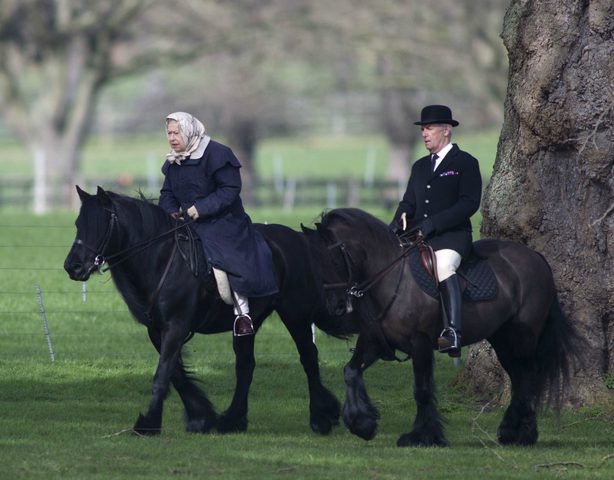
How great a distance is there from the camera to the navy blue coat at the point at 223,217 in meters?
10.6

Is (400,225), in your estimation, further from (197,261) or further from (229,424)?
(229,424)

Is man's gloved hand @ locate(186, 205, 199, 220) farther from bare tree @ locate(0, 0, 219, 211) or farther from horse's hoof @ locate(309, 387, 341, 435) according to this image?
bare tree @ locate(0, 0, 219, 211)

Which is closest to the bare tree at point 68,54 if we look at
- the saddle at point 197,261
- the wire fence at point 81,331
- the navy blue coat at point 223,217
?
the wire fence at point 81,331

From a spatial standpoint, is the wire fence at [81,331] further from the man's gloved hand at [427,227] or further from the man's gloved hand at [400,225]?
the man's gloved hand at [427,227]

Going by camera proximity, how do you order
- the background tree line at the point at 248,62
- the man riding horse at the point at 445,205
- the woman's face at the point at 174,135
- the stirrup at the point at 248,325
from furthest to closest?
1. the background tree line at the point at 248,62
2. the stirrup at the point at 248,325
3. the woman's face at the point at 174,135
4. the man riding horse at the point at 445,205

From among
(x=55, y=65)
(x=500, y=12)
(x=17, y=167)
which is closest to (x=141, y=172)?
(x=17, y=167)

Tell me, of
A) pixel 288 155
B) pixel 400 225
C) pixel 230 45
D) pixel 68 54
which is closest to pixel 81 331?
pixel 400 225

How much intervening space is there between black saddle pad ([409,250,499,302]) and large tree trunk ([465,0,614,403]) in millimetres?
1607

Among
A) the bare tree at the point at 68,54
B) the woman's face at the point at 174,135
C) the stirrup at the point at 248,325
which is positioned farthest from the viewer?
the bare tree at the point at 68,54

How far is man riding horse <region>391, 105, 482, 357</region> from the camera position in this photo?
33.3 ft

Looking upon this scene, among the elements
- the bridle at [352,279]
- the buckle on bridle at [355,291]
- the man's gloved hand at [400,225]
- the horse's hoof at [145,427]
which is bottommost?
the horse's hoof at [145,427]

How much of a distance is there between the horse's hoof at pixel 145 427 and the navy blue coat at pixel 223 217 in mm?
1181

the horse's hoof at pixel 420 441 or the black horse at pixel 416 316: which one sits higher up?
the black horse at pixel 416 316

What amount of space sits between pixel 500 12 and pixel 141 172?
15.7m
